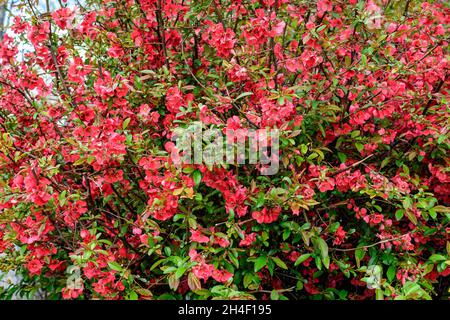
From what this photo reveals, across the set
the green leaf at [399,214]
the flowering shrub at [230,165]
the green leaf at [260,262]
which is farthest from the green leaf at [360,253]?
the green leaf at [260,262]

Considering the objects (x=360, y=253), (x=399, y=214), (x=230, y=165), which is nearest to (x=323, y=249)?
(x=360, y=253)

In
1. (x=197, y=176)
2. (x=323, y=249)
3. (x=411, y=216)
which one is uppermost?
(x=197, y=176)

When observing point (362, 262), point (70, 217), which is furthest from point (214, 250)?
point (362, 262)

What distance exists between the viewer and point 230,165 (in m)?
2.00

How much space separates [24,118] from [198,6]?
100 cm

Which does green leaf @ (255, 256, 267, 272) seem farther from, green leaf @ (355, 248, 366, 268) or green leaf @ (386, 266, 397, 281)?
green leaf @ (386, 266, 397, 281)

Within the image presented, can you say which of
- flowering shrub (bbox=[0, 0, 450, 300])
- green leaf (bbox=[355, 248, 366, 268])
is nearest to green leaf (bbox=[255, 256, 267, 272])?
flowering shrub (bbox=[0, 0, 450, 300])

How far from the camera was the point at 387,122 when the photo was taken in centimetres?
224

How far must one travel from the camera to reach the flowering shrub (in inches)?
71.1

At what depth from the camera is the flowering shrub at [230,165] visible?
71.1 inches

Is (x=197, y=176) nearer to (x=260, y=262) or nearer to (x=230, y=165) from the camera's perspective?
(x=230, y=165)

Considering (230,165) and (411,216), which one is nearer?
(411,216)

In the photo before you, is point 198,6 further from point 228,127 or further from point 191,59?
point 228,127

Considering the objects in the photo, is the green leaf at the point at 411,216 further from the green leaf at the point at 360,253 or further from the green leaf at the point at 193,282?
the green leaf at the point at 193,282
